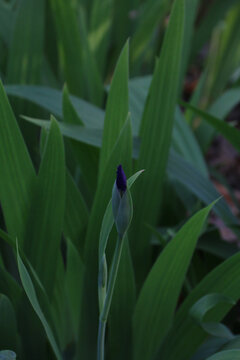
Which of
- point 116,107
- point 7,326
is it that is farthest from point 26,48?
point 7,326

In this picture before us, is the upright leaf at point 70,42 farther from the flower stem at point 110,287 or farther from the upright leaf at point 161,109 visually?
the flower stem at point 110,287

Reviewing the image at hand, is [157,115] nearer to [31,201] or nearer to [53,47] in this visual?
[31,201]

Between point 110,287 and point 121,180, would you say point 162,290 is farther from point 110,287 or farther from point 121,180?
point 121,180

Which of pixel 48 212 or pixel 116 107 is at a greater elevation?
Answer: pixel 116 107

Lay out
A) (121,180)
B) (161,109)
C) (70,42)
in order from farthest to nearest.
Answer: (70,42) < (161,109) < (121,180)

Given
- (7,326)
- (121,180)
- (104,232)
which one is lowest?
(7,326)

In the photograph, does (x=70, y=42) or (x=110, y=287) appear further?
(x=70, y=42)

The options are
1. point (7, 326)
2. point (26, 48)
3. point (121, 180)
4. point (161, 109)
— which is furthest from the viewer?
point (26, 48)

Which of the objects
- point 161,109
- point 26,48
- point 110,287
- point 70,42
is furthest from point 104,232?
point 70,42

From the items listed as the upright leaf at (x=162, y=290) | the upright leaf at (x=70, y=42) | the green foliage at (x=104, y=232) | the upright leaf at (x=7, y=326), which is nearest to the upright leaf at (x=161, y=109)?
the green foliage at (x=104, y=232)

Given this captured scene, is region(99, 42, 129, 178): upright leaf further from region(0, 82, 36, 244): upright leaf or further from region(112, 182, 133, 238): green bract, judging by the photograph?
region(112, 182, 133, 238): green bract

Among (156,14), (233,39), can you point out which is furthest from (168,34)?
(233,39)
